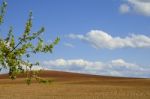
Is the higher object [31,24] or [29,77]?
[31,24]

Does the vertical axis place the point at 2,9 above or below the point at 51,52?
above

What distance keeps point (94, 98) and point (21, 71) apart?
26.9m

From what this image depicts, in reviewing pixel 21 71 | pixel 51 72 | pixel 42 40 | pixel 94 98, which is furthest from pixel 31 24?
pixel 51 72

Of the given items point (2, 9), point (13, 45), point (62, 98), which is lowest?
point (62, 98)

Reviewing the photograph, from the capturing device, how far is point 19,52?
2469cm

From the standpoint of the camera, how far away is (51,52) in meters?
25.8

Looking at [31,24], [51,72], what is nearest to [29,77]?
[31,24]

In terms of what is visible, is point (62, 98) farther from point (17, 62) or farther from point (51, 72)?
point (51, 72)

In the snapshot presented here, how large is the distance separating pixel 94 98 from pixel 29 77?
2591 cm

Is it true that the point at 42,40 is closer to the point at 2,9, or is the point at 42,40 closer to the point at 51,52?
the point at 51,52

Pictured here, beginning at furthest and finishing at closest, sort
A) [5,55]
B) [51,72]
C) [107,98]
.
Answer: [51,72] < [107,98] < [5,55]

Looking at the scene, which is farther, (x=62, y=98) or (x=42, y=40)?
(x=62, y=98)

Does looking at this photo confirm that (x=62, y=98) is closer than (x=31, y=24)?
No

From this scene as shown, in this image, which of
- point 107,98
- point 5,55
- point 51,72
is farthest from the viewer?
point 51,72
